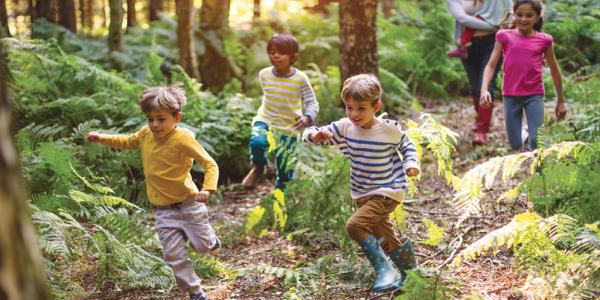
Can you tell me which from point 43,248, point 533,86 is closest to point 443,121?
point 533,86

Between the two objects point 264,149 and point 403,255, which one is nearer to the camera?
point 403,255

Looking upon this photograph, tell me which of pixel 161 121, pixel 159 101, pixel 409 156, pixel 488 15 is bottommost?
pixel 409 156

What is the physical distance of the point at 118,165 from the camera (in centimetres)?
717

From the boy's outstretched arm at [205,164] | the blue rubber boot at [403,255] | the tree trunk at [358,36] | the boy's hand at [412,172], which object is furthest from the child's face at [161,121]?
the tree trunk at [358,36]

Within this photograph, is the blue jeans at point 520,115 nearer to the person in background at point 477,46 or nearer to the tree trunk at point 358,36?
the person in background at point 477,46

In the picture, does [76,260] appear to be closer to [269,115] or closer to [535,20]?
[269,115]

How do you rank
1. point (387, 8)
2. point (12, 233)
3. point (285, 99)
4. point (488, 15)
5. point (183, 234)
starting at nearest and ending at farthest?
point (12, 233) → point (183, 234) → point (285, 99) → point (488, 15) → point (387, 8)

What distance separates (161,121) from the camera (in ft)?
14.4

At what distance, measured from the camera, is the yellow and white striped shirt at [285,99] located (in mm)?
6656

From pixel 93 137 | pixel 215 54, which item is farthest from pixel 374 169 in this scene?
pixel 215 54

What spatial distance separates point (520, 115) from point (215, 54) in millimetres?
6370

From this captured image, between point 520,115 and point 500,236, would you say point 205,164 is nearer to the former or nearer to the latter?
point 500,236

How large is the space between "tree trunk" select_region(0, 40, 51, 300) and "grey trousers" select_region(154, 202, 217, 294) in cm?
281

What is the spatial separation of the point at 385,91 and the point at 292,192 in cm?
504
